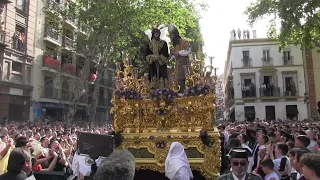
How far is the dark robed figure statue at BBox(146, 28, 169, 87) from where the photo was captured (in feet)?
29.2

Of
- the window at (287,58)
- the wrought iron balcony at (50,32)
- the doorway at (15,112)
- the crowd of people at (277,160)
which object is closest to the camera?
the crowd of people at (277,160)

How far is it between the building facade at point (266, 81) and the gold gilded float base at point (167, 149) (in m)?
30.6

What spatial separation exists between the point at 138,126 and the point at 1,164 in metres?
3.36

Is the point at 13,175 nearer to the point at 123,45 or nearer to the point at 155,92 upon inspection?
the point at 155,92

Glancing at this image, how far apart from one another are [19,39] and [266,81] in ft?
88.4

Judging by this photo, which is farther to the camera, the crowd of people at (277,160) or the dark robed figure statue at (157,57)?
the dark robed figure statue at (157,57)

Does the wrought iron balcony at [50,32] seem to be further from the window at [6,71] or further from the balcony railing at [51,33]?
the window at [6,71]

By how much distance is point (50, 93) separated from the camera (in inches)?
1127

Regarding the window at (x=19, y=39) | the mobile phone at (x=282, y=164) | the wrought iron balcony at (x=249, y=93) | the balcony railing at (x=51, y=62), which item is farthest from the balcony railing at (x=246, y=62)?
the mobile phone at (x=282, y=164)

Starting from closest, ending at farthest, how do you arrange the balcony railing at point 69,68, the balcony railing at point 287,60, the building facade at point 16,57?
the building facade at point 16,57, the balcony railing at point 69,68, the balcony railing at point 287,60

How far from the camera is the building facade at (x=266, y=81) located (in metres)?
36.2

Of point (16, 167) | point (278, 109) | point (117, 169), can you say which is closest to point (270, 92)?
point (278, 109)

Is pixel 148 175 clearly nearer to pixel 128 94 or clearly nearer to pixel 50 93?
pixel 128 94

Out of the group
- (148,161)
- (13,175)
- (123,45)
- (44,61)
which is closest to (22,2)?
(44,61)
